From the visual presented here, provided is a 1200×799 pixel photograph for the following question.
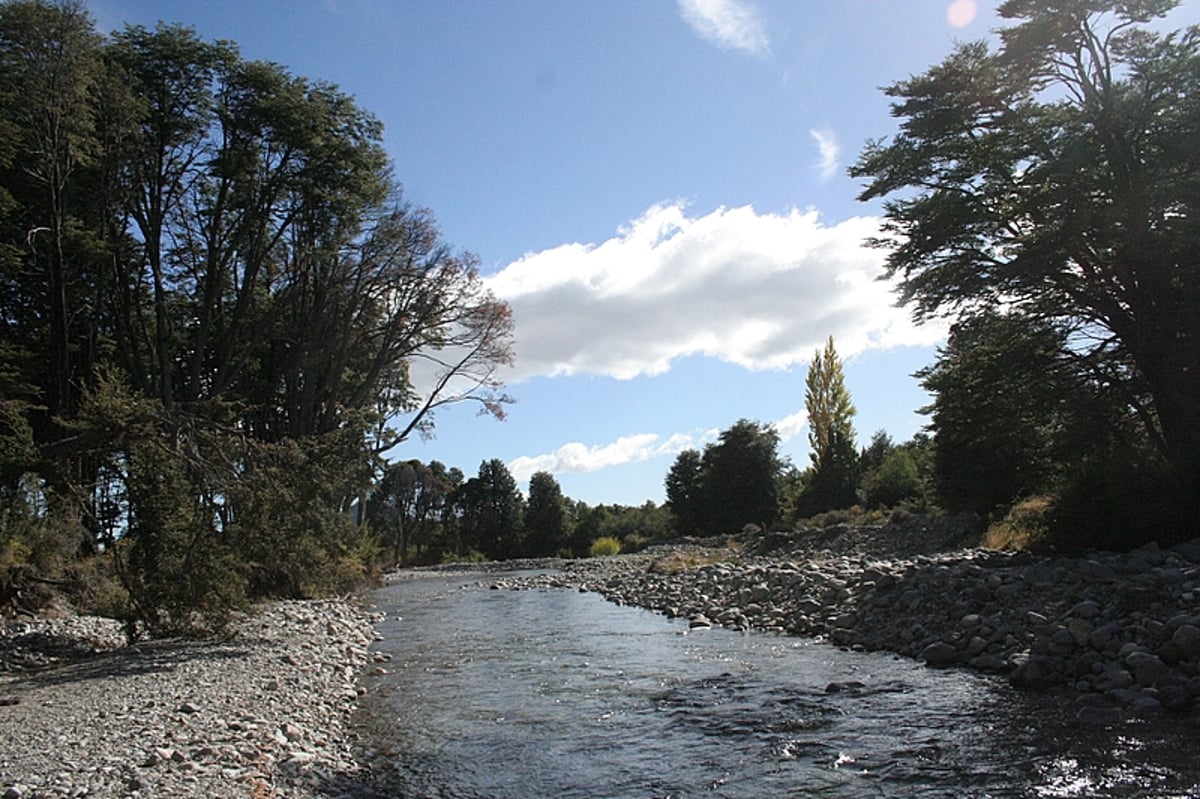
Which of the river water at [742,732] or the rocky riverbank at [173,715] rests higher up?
the rocky riverbank at [173,715]

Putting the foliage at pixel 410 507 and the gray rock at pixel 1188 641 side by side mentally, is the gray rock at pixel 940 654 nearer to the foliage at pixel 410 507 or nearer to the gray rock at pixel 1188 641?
the gray rock at pixel 1188 641

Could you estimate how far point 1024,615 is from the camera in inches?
352

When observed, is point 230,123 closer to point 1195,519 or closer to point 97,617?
point 97,617

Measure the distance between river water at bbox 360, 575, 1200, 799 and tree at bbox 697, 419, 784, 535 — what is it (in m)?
33.5

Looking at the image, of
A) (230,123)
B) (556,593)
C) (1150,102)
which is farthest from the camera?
(556,593)

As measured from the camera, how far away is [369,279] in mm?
24438

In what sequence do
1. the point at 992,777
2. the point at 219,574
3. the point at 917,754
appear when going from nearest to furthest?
the point at 992,777 → the point at 917,754 → the point at 219,574

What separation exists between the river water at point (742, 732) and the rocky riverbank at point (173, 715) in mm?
596

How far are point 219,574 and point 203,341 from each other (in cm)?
1119

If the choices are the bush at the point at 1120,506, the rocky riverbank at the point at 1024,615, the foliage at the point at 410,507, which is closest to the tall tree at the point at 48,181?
the rocky riverbank at the point at 1024,615

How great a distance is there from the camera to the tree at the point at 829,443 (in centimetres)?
4016

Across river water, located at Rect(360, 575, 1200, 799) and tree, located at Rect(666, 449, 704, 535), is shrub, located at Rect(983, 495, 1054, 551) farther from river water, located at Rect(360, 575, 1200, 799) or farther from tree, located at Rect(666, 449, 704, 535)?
tree, located at Rect(666, 449, 704, 535)

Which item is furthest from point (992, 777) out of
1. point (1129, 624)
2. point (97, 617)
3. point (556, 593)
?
point (556, 593)

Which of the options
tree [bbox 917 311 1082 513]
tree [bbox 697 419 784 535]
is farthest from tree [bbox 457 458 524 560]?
tree [bbox 917 311 1082 513]
